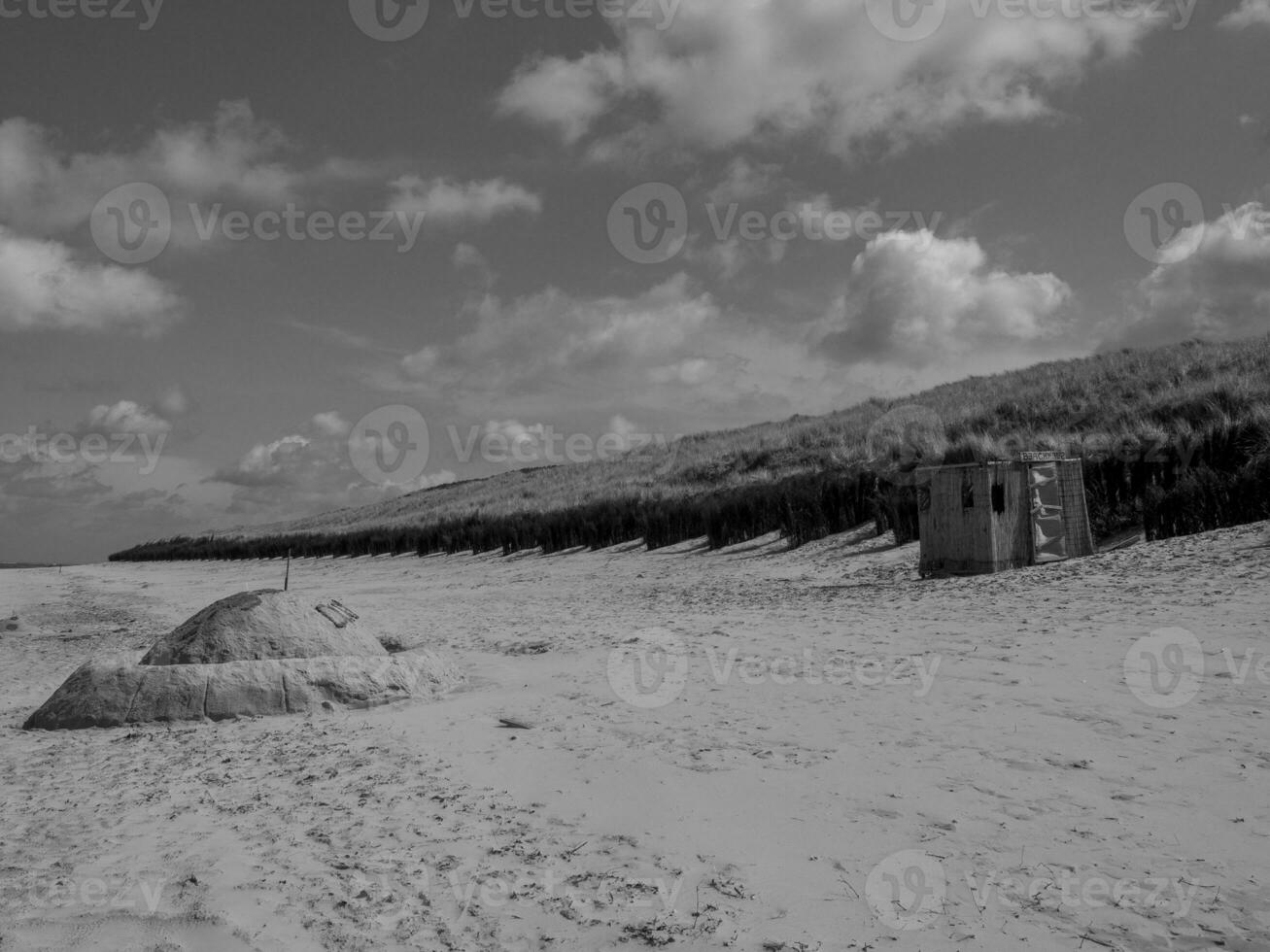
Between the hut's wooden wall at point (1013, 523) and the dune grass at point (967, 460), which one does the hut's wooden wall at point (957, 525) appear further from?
the dune grass at point (967, 460)

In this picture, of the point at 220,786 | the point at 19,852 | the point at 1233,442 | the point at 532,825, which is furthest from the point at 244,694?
the point at 1233,442

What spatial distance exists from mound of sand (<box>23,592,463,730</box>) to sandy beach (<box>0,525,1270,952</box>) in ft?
0.74

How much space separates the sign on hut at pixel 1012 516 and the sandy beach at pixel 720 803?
252 cm

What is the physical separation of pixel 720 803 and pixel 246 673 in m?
3.82

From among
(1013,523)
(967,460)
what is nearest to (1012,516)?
(1013,523)

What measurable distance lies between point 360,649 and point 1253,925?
5895 mm

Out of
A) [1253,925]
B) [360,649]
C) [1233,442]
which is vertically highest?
[1233,442]

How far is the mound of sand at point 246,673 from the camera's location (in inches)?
225

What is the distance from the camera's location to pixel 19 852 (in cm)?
345

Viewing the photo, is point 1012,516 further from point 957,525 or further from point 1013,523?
point 957,525

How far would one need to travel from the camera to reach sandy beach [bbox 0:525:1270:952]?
2734mm

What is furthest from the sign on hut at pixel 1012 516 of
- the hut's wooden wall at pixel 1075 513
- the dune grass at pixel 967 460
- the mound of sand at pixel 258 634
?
the mound of sand at pixel 258 634

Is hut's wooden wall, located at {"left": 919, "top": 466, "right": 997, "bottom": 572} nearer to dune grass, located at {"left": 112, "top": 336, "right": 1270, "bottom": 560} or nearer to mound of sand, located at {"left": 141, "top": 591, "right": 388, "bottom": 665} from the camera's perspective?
dune grass, located at {"left": 112, "top": 336, "right": 1270, "bottom": 560}

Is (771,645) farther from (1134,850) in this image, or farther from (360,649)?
(1134,850)
